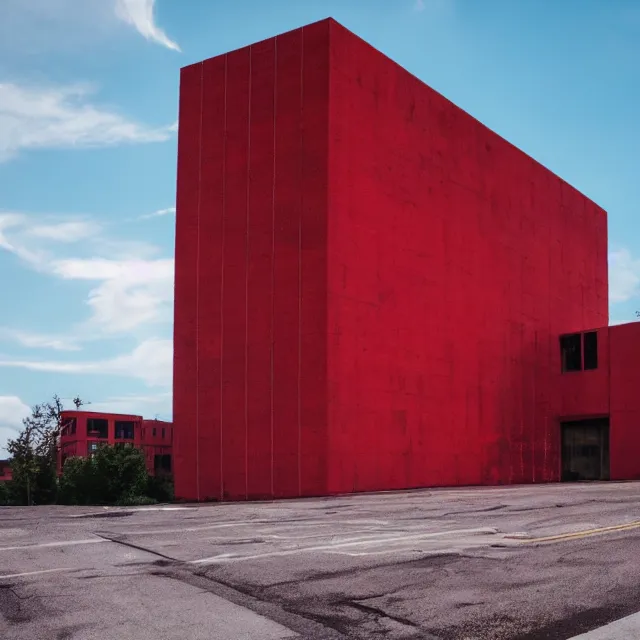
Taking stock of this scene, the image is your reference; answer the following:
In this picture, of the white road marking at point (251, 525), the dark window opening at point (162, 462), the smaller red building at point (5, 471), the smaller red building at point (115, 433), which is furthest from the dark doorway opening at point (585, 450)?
the smaller red building at point (5, 471)

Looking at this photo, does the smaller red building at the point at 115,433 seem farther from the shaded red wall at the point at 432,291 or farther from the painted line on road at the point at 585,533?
the painted line on road at the point at 585,533

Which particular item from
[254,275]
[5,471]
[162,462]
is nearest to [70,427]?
[162,462]

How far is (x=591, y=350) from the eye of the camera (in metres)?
34.8

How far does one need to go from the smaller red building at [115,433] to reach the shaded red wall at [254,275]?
48130 millimetres

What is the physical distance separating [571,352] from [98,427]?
52009 mm

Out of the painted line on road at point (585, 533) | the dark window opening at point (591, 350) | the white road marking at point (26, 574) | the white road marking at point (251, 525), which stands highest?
the dark window opening at point (591, 350)

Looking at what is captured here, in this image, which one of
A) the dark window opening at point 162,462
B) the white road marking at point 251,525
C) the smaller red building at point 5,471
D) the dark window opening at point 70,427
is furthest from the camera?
the smaller red building at point 5,471

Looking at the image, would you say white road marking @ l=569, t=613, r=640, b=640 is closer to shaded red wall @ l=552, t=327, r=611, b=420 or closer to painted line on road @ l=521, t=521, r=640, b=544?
painted line on road @ l=521, t=521, r=640, b=544

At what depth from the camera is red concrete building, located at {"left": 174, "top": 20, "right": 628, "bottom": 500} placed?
23.5 meters

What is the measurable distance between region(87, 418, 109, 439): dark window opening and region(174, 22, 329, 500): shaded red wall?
170 feet

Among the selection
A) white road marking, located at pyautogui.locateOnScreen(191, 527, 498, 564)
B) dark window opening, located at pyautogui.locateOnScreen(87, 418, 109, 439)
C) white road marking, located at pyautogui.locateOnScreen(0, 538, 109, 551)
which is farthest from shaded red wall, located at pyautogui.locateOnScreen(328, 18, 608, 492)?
dark window opening, located at pyautogui.locateOnScreen(87, 418, 109, 439)

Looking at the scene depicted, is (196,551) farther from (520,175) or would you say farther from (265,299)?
(520,175)

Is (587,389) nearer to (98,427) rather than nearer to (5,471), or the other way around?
(98,427)

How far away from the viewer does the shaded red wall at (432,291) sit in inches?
945
